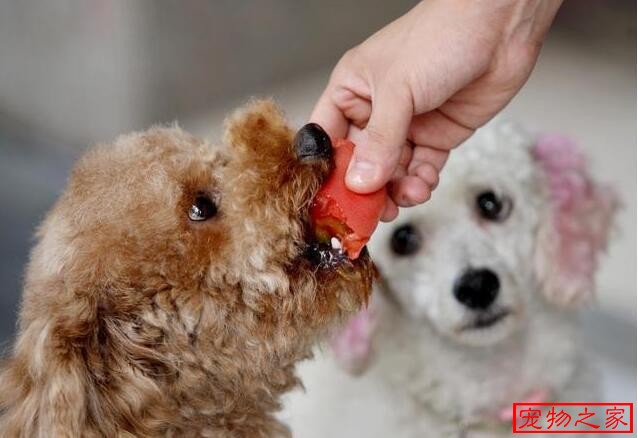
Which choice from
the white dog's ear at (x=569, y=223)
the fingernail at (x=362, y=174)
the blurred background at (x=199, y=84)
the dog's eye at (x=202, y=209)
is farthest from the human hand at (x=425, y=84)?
the blurred background at (x=199, y=84)

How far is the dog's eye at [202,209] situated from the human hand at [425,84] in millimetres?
141

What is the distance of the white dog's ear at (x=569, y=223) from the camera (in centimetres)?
128

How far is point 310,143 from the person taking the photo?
85 centimetres

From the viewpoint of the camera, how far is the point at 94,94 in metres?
2.22

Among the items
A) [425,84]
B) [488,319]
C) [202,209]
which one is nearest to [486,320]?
[488,319]

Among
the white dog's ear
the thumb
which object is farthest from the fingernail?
the white dog's ear

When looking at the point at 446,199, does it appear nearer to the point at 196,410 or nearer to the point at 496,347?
the point at 496,347

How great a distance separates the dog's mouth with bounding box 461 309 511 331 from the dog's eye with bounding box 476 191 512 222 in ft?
0.48

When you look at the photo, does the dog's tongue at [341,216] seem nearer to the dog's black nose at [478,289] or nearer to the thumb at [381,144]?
the thumb at [381,144]

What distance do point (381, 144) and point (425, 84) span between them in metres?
0.10

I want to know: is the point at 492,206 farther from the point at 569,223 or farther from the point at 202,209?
the point at 202,209

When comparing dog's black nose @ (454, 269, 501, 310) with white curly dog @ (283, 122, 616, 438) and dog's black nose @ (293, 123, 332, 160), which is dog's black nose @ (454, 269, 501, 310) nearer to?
white curly dog @ (283, 122, 616, 438)

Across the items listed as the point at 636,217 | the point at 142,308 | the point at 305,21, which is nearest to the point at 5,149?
the point at 305,21

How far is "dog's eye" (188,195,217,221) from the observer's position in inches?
33.9
